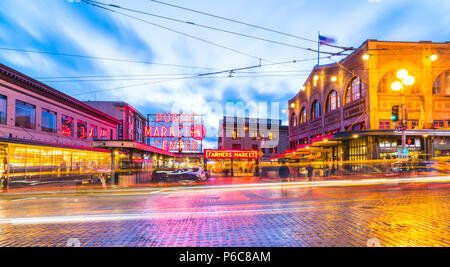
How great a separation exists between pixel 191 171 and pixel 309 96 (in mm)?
30804

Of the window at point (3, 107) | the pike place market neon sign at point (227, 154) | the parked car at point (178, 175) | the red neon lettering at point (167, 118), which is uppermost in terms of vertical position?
the red neon lettering at point (167, 118)

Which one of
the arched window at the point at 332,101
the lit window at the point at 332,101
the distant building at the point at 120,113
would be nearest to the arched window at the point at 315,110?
the arched window at the point at 332,101

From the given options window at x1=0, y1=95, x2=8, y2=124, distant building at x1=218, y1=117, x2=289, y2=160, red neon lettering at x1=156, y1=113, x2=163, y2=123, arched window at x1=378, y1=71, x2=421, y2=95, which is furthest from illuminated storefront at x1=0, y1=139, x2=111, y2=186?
distant building at x1=218, y1=117, x2=289, y2=160

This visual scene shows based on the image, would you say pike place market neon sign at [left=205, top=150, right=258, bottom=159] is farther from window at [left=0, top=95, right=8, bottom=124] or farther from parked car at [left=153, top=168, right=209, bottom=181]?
window at [left=0, top=95, right=8, bottom=124]

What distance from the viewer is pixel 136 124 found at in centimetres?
7031

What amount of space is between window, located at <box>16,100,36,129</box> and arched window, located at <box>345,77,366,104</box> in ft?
114

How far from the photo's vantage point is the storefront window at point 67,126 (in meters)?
33.5

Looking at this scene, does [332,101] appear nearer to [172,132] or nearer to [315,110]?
[315,110]

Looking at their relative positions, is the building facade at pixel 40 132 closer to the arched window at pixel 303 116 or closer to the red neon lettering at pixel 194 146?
the red neon lettering at pixel 194 146

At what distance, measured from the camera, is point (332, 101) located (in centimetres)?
3991

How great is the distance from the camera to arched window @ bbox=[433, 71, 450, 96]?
30.1m

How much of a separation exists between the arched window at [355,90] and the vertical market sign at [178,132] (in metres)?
23.9

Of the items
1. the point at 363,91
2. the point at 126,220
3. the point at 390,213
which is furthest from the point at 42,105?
the point at 363,91

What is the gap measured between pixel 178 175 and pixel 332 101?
86.6 feet
